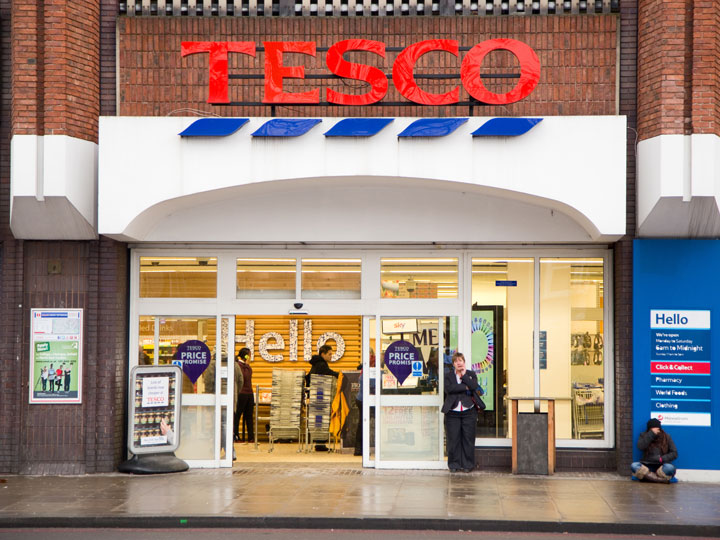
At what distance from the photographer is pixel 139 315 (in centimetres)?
1342

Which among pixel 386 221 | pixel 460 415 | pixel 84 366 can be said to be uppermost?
pixel 386 221

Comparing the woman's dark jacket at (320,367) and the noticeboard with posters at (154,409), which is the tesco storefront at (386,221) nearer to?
the noticeboard with posters at (154,409)

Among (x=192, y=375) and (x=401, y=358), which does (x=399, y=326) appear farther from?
(x=192, y=375)

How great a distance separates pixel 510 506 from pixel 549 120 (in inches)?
199

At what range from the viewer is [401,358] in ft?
43.7

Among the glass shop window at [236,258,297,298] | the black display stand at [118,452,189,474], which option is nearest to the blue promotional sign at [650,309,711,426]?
the glass shop window at [236,258,297,298]

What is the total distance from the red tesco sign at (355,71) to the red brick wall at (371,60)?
801mm

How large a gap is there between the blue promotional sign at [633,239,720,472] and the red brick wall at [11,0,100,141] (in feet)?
26.3

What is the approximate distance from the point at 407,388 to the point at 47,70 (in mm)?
6770

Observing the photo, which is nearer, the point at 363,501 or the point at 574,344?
the point at 363,501

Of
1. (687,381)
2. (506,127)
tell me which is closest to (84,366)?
(506,127)

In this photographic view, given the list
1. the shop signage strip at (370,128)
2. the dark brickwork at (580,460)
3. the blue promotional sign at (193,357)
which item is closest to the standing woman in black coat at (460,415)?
the dark brickwork at (580,460)

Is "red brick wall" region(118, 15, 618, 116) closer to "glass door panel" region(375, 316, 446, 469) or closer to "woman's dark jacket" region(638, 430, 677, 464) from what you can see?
"glass door panel" region(375, 316, 446, 469)

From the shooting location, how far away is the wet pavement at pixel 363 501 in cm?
972
